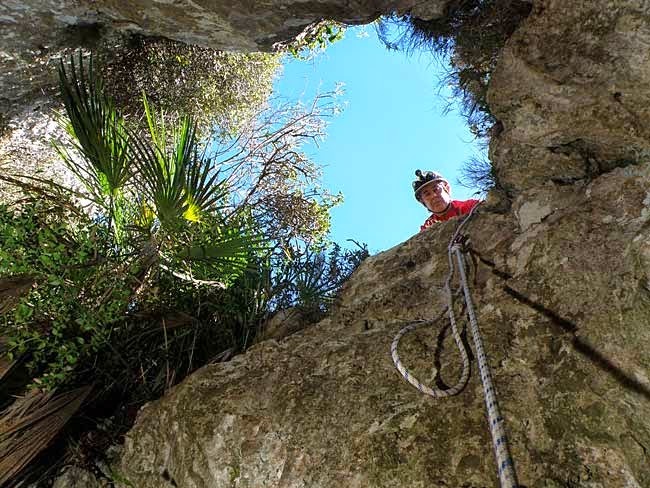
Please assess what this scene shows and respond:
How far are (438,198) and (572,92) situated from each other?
1627mm

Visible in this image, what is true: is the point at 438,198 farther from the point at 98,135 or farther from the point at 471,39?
the point at 98,135

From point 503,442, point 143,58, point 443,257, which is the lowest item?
point 503,442

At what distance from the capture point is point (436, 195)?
13.8 feet

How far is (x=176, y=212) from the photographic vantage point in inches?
113

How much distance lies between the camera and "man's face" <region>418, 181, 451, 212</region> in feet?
13.7

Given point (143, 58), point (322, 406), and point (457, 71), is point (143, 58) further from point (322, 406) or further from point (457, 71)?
point (322, 406)

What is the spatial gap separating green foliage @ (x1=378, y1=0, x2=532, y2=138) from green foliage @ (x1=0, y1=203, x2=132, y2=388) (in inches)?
116

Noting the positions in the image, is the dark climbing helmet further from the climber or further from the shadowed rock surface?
the shadowed rock surface

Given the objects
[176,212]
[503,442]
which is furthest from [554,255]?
[176,212]

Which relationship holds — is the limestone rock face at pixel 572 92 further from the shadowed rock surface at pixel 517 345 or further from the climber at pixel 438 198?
the climber at pixel 438 198

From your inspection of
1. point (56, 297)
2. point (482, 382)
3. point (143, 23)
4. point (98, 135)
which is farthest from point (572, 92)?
point (143, 23)

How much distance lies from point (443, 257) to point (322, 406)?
134cm

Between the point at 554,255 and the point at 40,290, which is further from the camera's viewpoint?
the point at 40,290

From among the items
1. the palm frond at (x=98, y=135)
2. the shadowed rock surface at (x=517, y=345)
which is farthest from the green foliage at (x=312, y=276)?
the palm frond at (x=98, y=135)
